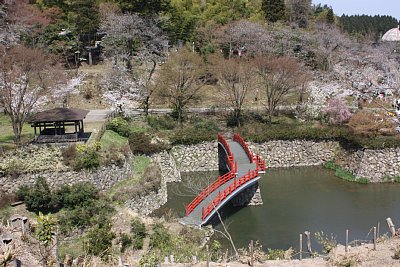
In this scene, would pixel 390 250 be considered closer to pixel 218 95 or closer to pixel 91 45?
pixel 218 95

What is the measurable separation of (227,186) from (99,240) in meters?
7.92

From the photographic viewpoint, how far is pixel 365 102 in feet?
123

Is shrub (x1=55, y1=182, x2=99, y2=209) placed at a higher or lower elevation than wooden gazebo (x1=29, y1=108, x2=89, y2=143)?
lower

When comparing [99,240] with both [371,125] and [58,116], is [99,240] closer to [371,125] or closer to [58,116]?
[58,116]

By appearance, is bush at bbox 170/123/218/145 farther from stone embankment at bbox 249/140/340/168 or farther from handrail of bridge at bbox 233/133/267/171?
stone embankment at bbox 249/140/340/168

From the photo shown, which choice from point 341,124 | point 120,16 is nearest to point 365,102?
point 341,124

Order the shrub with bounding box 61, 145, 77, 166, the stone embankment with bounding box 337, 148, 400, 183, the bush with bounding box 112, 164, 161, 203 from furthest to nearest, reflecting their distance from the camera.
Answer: the stone embankment with bounding box 337, 148, 400, 183 → the shrub with bounding box 61, 145, 77, 166 → the bush with bounding box 112, 164, 161, 203

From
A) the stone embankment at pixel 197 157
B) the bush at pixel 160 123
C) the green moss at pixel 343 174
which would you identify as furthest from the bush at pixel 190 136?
the green moss at pixel 343 174

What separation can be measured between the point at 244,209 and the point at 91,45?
92.8ft

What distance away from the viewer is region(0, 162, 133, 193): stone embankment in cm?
2217

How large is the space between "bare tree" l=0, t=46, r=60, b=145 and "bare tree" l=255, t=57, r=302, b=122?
16076 mm

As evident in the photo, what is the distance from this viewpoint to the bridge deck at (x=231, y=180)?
68.9ft

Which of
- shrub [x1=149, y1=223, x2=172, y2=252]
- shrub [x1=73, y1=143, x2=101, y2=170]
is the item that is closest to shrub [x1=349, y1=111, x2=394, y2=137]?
shrub [x1=149, y1=223, x2=172, y2=252]

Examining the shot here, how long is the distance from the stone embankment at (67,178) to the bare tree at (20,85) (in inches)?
139
